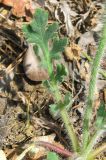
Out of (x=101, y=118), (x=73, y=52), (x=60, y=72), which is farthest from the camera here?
(x=73, y=52)

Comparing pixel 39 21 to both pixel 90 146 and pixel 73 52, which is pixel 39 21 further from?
pixel 90 146

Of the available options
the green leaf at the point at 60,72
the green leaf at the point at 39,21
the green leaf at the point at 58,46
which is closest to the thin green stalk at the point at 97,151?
the green leaf at the point at 60,72

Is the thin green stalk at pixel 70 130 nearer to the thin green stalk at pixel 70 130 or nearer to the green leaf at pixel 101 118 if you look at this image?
the thin green stalk at pixel 70 130

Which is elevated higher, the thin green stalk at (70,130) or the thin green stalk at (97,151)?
the thin green stalk at (70,130)

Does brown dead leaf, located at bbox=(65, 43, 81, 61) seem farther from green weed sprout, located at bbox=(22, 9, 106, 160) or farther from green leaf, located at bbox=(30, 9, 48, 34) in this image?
green leaf, located at bbox=(30, 9, 48, 34)

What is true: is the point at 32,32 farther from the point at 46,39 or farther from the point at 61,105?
the point at 61,105

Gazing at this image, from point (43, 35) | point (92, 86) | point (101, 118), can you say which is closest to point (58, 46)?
point (43, 35)
